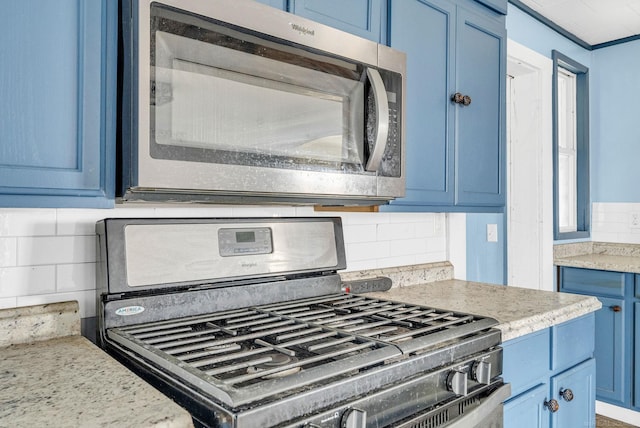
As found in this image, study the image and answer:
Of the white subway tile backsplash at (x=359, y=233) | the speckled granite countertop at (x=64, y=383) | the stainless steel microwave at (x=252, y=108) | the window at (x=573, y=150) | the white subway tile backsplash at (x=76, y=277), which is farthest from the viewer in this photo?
the window at (x=573, y=150)

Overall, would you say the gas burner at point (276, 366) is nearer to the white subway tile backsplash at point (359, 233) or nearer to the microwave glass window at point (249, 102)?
the microwave glass window at point (249, 102)

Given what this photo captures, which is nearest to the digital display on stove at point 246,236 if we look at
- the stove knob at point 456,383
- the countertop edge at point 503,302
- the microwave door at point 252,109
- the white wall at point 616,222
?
the microwave door at point 252,109

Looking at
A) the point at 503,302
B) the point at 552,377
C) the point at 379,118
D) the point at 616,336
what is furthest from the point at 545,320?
the point at 616,336

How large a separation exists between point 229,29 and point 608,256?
3.21 meters

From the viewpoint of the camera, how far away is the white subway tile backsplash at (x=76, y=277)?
3.97 feet

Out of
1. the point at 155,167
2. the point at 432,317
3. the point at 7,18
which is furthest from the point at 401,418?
the point at 7,18

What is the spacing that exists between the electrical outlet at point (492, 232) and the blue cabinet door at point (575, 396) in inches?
37.3

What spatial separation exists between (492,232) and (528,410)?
132 cm

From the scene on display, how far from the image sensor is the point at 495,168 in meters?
1.98

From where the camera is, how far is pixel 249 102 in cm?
113

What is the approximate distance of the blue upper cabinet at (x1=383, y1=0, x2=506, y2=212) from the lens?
166cm

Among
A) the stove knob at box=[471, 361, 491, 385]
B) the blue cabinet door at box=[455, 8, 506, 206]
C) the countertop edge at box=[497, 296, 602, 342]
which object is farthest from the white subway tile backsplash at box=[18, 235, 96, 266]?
the blue cabinet door at box=[455, 8, 506, 206]

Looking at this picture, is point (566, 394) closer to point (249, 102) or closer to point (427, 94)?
point (427, 94)

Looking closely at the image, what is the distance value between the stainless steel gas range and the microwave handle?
335 mm
